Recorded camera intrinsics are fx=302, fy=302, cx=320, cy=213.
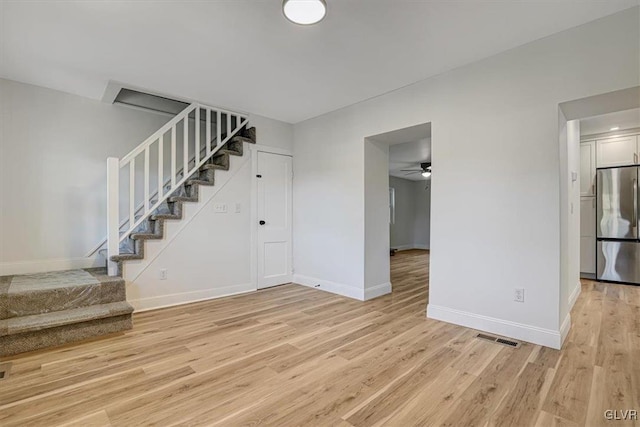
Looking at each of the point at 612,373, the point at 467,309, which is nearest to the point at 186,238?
the point at 467,309

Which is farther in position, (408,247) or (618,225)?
(408,247)

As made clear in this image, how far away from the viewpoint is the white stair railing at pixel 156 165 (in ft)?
10.8

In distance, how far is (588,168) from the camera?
16.5ft

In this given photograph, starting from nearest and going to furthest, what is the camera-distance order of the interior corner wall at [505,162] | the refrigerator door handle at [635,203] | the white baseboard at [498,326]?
the interior corner wall at [505,162]
the white baseboard at [498,326]
the refrigerator door handle at [635,203]

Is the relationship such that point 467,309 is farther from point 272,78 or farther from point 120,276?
point 120,276

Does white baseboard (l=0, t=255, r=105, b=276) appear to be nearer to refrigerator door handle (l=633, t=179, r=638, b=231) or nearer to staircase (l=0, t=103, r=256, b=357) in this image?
staircase (l=0, t=103, r=256, b=357)

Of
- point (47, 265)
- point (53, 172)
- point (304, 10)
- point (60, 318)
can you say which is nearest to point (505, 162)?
point (304, 10)

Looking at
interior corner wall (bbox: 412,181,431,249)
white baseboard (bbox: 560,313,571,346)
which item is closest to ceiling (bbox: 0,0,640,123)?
white baseboard (bbox: 560,313,571,346)

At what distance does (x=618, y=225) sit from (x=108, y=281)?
7.01 m

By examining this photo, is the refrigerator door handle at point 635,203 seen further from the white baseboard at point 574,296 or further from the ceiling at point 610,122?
the white baseboard at point 574,296

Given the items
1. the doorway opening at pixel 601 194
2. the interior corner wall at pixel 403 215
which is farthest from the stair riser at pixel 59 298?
the interior corner wall at pixel 403 215

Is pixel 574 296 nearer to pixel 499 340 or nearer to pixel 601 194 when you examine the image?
pixel 499 340

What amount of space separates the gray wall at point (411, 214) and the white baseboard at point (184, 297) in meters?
6.44

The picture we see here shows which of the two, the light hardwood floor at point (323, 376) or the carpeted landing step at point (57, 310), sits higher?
the carpeted landing step at point (57, 310)
